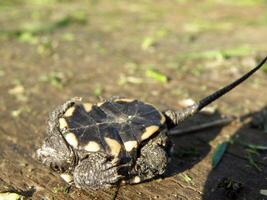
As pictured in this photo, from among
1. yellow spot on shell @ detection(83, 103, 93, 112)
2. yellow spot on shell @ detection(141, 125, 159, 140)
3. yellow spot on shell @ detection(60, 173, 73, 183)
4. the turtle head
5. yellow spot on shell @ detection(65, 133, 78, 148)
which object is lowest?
yellow spot on shell @ detection(60, 173, 73, 183)

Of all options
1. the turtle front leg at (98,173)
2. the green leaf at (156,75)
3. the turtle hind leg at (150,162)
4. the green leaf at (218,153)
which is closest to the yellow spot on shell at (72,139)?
the turtle front leg at (98,173)

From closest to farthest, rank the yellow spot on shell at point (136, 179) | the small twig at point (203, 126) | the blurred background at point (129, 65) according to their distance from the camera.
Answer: the yellow spot on shell at point (136, 179), the blurred background at point (129, 65), the small twig at point (203, 126)

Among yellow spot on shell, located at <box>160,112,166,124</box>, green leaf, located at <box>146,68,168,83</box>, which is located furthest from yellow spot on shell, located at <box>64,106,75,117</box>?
green leaf, located at <box>146,68,168,83</box>

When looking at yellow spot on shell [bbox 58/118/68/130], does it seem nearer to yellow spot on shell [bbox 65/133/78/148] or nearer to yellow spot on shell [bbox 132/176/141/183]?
yellow spot on shell [bbox 65/133/78/148]

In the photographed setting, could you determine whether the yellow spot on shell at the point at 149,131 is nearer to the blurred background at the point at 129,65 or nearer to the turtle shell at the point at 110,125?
the turtle shell at the point at 110,125

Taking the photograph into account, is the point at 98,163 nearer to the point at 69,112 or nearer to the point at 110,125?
the point at 110,125

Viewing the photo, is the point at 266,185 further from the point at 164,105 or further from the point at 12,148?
the point at 12,148

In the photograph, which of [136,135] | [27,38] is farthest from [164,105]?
[27,38]

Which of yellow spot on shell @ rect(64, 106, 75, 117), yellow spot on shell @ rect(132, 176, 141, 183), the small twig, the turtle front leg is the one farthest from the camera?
the small twig
